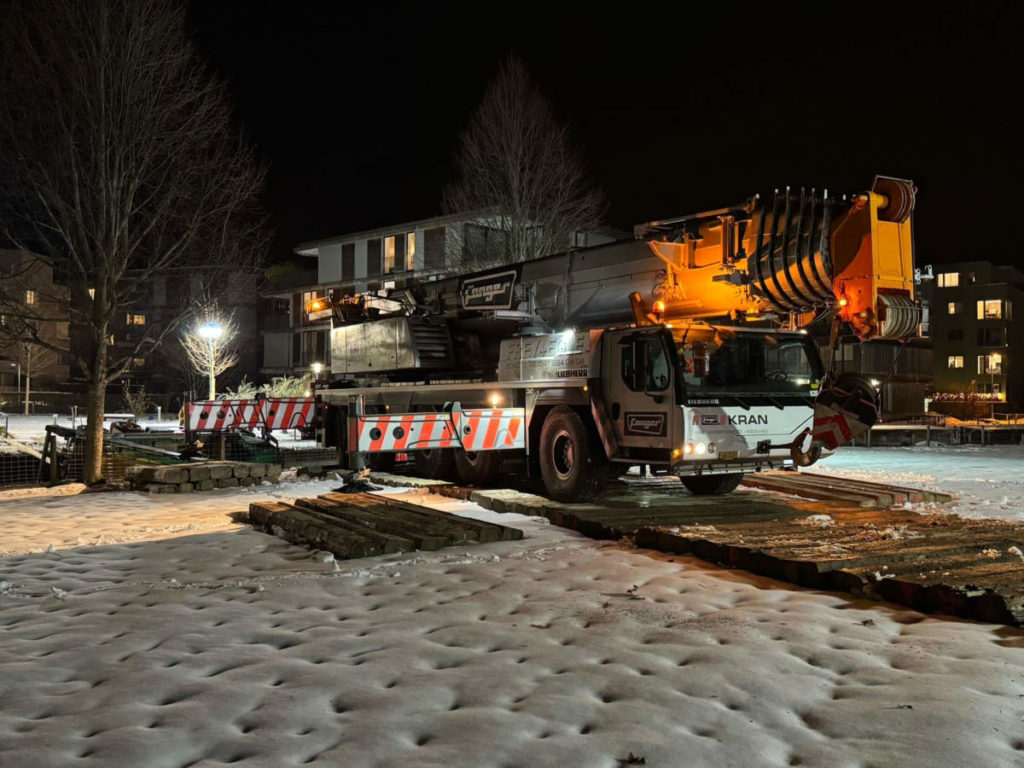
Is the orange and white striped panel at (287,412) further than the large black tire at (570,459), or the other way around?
the orange and white striped panel at (287,412)

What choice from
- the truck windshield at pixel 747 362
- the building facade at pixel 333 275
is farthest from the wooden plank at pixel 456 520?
the building facade at pixel 333 275

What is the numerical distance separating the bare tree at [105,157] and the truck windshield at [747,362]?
8.52m

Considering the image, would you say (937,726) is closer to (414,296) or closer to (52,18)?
(414,296)

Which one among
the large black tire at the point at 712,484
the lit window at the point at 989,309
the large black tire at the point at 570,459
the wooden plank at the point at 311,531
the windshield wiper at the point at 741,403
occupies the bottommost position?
the wooden plank at the point at 311,531

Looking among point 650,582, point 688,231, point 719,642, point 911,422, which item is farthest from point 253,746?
point 911,422

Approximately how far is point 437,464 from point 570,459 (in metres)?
3.69

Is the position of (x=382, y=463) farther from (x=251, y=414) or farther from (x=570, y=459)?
(x=570, y=459)

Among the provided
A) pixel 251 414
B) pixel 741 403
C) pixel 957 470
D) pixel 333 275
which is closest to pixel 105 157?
pixel 251 414

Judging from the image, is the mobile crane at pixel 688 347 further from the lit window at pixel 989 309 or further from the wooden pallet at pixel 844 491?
the lit window at pixel 989 309

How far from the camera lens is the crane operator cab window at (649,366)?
384 inches

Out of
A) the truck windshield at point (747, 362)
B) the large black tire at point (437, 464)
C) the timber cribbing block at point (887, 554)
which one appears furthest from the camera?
the large black tire at point (437, 464)

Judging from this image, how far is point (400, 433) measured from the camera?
37.4ft

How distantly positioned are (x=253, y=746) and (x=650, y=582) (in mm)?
3750

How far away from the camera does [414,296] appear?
14594mm
